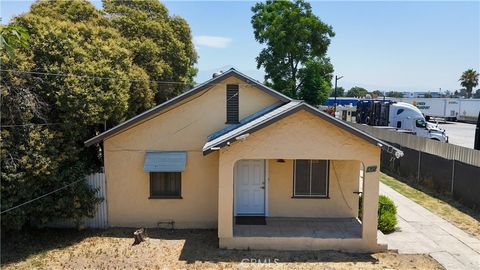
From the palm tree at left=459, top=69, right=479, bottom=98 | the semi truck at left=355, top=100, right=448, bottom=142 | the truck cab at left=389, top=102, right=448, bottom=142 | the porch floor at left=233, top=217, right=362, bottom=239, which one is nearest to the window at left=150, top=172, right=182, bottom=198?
the porch floor at left=233, top=217, right=362, bottom=239

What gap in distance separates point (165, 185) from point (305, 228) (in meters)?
4.89

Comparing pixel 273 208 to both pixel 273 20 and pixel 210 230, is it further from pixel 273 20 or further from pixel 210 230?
pixel 273 20

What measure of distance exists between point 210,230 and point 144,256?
2.71 meters

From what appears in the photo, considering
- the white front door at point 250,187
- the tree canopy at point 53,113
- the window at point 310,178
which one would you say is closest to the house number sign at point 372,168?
the window at point 310,178

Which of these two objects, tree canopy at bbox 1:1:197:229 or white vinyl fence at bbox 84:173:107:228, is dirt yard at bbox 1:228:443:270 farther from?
tree canopy at bbox 1:1:197:229

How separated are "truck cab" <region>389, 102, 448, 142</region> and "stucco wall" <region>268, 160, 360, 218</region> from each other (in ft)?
63.7

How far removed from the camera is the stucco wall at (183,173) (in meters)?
12.6

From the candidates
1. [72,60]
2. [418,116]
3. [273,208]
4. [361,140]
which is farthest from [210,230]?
[418,116]

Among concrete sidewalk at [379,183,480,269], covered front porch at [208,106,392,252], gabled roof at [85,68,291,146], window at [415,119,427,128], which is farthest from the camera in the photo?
window at [415,119,427,128]

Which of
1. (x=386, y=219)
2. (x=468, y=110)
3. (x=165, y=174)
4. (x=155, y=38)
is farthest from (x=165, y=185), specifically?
(x=468, y=110)

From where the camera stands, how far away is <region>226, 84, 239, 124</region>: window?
1288 centimetres

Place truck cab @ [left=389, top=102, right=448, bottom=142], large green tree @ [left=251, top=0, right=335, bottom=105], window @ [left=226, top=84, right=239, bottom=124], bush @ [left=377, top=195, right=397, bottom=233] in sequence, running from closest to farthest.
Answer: bush @ [left=377, top=195, right=397, bottom=233] < window @ [left=226, top=84, right=239, bottom=124] < truck cab @ [left=389, top=102, right=448, bottom=142] < large green tree @ [left=251, top=0, right=335, bottom=105]

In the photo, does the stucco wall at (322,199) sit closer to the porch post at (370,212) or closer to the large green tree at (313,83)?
the porch post at (370,212)

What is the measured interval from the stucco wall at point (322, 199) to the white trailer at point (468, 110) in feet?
169
